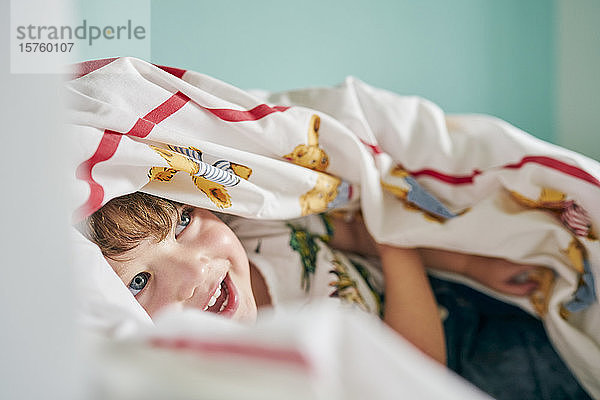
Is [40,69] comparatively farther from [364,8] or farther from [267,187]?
[364,8]

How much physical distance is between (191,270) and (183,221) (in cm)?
5

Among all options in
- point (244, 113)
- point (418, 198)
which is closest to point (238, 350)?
point (244, 113)

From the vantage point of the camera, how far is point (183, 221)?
492 millimetres

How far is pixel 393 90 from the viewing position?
3.17 feet

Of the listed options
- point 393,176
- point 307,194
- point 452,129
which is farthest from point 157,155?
point 452,129

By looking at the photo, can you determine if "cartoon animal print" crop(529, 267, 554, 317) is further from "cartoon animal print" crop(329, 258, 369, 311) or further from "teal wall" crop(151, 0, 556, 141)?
"teal wall" crop(151, 0, 556, 141)

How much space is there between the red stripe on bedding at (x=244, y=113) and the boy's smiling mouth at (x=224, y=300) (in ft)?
0.48

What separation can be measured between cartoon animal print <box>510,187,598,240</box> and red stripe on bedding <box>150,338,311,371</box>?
0.48m

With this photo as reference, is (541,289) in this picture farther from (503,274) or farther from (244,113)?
(244,113)

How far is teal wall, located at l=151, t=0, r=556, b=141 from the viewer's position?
2.71ft

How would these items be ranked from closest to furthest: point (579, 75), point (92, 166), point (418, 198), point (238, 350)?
point (238, 350)
point (92, 166)
point (418, 198)
point (579, 75)

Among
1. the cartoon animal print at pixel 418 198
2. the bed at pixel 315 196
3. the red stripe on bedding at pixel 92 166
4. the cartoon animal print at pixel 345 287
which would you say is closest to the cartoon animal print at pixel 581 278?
the bed at pixel 315 196

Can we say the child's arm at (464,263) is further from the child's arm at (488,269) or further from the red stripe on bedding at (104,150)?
the red stripe on bedding at (104,150)

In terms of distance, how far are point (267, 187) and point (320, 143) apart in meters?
0.09
